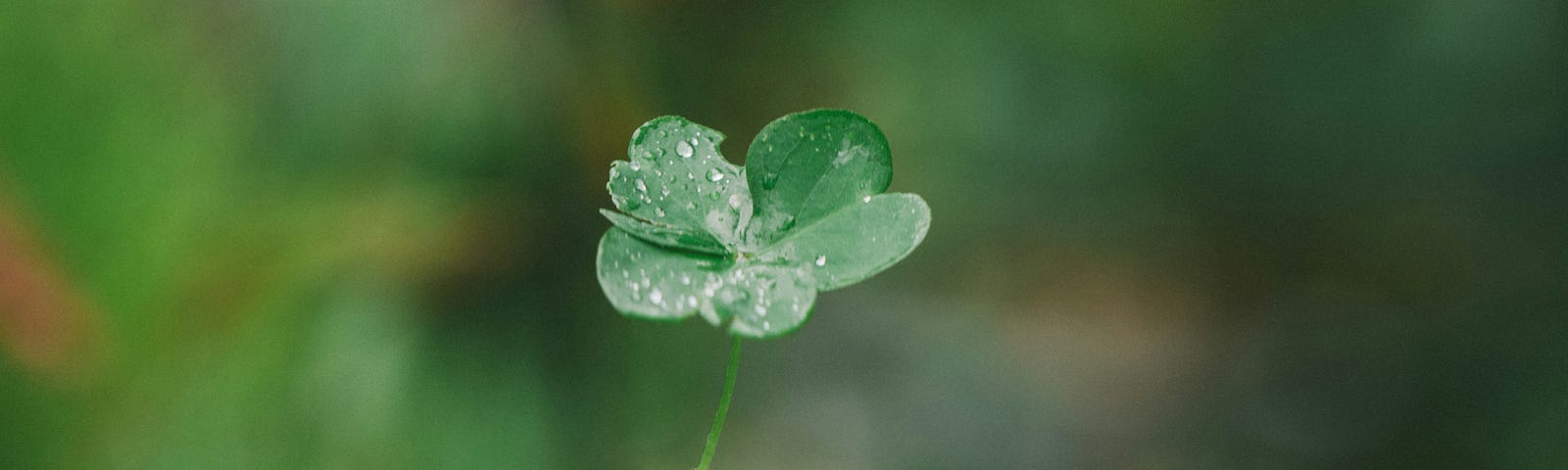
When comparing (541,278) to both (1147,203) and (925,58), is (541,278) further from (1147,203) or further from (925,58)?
(1147,203)

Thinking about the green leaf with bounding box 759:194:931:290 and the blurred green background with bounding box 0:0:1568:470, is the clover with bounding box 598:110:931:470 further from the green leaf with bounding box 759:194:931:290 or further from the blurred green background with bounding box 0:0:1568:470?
the blurred green background with bounding box 0:0:1568:470

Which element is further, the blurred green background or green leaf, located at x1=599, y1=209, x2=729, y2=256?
the blurred green background

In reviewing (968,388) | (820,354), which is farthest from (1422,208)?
(820,354)

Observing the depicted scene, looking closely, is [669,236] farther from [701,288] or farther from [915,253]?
[915,253]

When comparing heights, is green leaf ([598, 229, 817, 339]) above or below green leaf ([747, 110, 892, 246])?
below

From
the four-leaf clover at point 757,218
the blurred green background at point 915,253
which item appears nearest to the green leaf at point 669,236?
the four-leaf clover at point 757,218

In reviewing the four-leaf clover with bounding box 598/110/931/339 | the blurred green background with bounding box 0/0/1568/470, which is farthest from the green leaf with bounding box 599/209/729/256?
the blurred green background with bounding box 0/0/1568/470

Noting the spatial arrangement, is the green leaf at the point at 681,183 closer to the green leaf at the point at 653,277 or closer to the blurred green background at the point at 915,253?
the green leaf at the point at 653,277
